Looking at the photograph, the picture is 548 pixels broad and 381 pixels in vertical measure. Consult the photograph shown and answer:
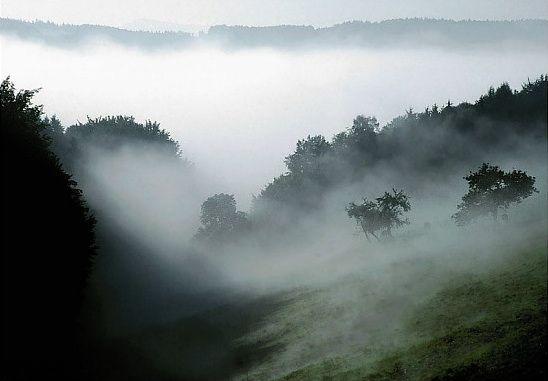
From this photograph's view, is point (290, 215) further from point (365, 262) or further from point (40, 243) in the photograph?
point (40, 243)

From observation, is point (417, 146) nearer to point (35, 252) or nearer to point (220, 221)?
point (220, 221)

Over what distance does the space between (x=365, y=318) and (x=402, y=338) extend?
8.89 meters

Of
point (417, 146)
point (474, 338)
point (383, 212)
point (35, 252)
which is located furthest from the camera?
point (417, 146)

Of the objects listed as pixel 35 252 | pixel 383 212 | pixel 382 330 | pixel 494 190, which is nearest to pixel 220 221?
pixel 383 212

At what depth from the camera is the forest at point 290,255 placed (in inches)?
1172

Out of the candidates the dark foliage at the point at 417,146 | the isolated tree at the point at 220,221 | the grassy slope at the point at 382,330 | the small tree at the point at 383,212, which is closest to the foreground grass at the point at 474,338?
the grassy slope at the point at 382,330

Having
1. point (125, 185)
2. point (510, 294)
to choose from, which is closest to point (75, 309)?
point (510, 294)

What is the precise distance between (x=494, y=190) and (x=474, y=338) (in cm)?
3671

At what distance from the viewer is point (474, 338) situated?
3059 centimetres

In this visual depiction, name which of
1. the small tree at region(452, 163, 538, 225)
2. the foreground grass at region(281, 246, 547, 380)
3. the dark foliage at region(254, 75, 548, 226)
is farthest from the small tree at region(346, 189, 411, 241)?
the dark foliage at region(254, 75, 548, 226)

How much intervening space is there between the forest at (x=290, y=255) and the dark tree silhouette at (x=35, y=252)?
0.14m

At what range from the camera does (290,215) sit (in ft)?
388

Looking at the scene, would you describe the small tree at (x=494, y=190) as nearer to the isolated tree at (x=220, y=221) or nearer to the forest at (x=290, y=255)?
the forest at (x=290, y=255)

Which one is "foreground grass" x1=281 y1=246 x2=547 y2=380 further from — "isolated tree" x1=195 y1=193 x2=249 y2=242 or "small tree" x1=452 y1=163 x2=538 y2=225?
"isolated tree" x1=195 y1=193 x2=249 y2=242
